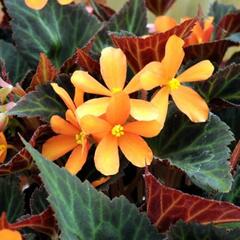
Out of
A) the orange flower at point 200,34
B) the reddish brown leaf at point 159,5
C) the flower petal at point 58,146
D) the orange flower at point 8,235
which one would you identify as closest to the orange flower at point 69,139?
the flower petal at point 58,146

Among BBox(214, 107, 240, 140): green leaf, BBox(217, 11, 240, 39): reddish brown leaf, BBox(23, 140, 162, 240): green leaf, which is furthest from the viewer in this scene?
BBox(217, 11, 240, 39): reddish brown leaf

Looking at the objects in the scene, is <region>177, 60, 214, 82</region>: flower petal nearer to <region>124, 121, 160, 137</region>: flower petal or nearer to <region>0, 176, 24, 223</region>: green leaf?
<region>124, 121, 160, 137</region>: flower petal

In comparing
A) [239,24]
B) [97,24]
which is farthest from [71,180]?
[239,24]

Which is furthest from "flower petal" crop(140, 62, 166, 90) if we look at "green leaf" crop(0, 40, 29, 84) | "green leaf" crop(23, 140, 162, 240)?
"green leaf" crop(0, 40, 29, 84)

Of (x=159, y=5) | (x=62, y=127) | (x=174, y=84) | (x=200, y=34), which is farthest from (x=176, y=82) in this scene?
(x=159, y=5)

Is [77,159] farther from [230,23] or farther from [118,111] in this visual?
[230,23]

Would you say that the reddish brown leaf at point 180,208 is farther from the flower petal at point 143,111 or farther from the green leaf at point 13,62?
the green leaf at point 13,62
